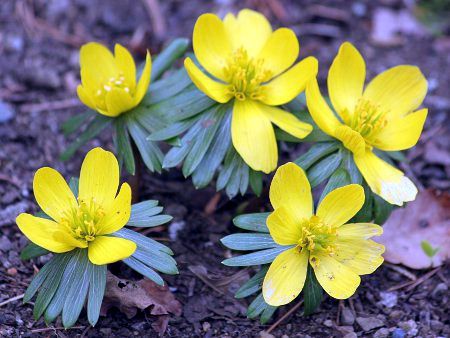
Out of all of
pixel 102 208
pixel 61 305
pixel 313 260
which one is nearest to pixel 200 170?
pixel 102 208

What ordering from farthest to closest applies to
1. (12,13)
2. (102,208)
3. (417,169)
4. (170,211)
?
(12,13), (417,169), (170,211), (102,208)

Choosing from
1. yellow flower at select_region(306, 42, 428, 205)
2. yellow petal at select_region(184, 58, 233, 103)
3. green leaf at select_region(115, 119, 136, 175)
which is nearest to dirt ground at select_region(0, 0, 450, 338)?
green leaf at select_region(115, 119, 136, 175)

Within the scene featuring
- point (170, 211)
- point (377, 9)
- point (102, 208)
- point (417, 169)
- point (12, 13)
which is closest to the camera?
point (102, 208)

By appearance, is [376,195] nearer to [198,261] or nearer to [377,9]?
[198,261]

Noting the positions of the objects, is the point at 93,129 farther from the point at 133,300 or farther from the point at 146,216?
the point at 133,300

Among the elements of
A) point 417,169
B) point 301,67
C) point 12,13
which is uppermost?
point 301,67

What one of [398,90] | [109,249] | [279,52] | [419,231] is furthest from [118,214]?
[419,231]
